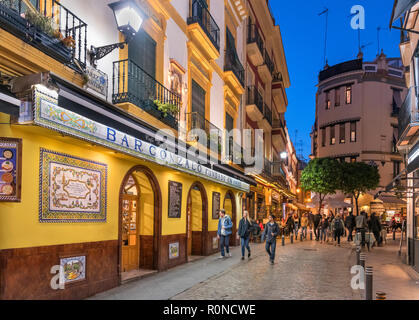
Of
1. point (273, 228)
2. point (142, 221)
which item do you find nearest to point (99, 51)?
point (142, 221)

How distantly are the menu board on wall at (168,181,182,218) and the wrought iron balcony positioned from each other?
17.3 ft

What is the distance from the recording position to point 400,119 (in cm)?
1459

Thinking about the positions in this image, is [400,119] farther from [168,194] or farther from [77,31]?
[77,31]

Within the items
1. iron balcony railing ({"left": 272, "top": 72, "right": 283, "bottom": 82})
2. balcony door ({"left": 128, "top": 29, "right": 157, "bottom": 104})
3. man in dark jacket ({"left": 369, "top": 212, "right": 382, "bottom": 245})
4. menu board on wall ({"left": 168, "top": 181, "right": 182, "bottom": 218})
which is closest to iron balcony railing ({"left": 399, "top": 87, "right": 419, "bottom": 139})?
menu board on wall ({"left": 168, "top": 181, "right": 182, "bottom": 218})

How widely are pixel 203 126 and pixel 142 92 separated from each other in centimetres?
500

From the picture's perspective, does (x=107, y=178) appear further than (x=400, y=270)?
No

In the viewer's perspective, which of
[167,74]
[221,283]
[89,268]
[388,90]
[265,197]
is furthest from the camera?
[388,90]

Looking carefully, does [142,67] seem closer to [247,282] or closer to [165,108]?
[165,108]

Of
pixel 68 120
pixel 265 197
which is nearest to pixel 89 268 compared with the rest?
pixel 68 120

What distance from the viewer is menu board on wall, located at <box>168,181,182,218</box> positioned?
12.2m

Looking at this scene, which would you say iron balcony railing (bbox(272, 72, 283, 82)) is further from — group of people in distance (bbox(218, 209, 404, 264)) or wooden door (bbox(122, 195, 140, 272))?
wooden door (bbox(122, 195, 140, 272))

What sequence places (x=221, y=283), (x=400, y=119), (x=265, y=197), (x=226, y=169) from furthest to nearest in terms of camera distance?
(x=265, y=197) → (x=226, y=169) → (x=400, y=119) → (x=221, y=283)

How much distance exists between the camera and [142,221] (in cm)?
1122

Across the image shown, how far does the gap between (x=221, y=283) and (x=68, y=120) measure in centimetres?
548
